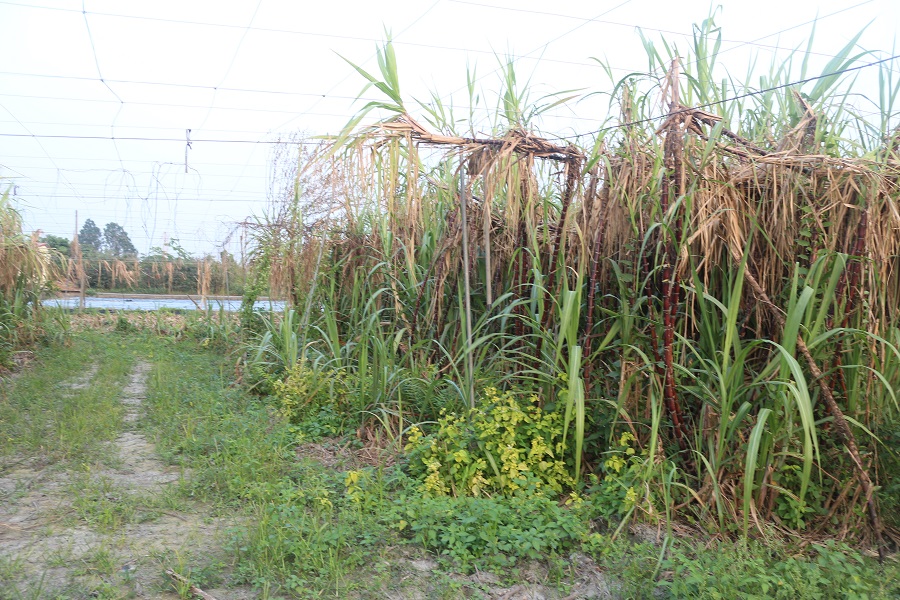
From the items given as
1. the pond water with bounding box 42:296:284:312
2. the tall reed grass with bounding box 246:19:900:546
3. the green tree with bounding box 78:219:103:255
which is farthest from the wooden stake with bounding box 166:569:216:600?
the green tree with bounding box 78:219:103:255

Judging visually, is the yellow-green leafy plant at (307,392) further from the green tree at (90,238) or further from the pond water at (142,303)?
the green tree at (90,238)

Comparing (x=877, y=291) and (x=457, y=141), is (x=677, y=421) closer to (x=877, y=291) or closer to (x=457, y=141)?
(x=877, y=291)

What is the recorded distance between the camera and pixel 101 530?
3.21 metres

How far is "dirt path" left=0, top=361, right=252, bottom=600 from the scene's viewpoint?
8.84 feet

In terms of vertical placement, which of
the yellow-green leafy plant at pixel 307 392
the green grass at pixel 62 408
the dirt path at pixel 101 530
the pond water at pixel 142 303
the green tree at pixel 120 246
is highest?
the green tree at pixel 120 246

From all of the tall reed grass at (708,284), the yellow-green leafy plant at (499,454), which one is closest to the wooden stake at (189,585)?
the yellow-green leafy plant at (499,454)

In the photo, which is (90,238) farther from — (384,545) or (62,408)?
(384,545)

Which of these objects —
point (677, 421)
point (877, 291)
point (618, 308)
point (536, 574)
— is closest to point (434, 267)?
point (618, 308)

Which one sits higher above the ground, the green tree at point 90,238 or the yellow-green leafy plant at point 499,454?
the green tree at point 90,238

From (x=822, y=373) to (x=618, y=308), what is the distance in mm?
1086

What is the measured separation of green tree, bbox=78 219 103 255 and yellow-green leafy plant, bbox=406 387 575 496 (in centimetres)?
1327

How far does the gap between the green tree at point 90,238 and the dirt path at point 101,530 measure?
11982 millimetres

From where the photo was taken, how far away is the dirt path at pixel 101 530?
2695 millimetres

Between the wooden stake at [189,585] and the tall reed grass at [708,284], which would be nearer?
the wooden stake at [189,585]
